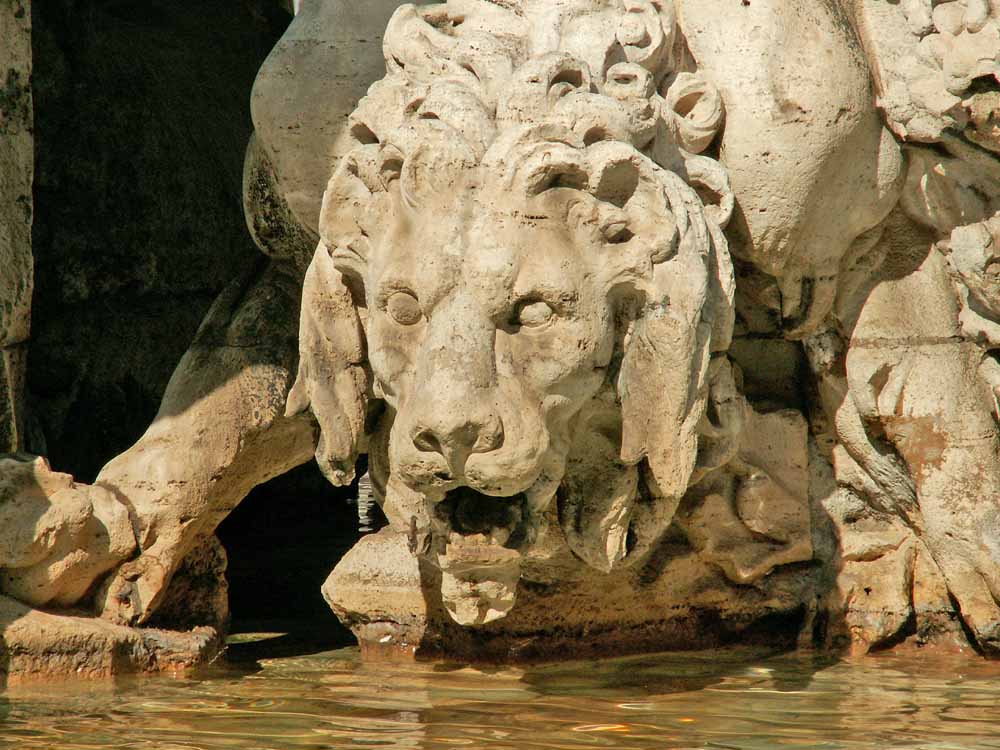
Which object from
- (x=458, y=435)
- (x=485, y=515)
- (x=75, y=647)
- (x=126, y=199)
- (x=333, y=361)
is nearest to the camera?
(x=458, y=435)

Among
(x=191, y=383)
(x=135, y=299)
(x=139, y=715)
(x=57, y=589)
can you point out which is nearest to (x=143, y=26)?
(x=135, y=299)

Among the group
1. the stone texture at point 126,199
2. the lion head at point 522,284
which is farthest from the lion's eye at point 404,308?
the stone texture at point 126,199

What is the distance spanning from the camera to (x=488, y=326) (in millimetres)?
3279

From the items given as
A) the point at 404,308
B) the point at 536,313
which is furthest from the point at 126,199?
the point at 536,313

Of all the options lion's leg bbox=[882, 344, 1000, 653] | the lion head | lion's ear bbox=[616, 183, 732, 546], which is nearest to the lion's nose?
the lion head

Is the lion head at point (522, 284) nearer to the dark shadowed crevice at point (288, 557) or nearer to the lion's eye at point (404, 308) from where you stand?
the lion's eye at point (404, 308)

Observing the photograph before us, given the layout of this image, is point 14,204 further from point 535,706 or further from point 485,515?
point 535,706

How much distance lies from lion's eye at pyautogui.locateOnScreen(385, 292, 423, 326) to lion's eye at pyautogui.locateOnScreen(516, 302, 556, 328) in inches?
7.6

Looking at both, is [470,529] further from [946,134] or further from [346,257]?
[946,134]

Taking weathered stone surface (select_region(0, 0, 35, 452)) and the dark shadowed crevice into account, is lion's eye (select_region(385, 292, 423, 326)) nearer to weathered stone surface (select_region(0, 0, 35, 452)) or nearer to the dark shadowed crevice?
weathered stone surface (select_region(0, 0, 35, 452))

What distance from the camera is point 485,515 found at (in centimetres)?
349

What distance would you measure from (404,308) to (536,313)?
0.79ft

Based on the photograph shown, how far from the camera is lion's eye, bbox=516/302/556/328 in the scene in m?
3.31

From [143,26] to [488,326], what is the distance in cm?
284
